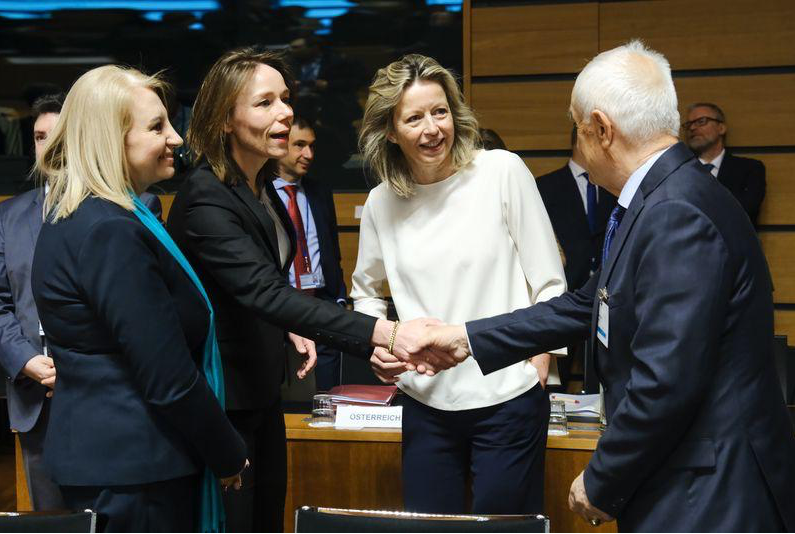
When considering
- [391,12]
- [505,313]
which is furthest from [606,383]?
[391,12]

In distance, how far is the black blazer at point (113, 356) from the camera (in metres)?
1.56

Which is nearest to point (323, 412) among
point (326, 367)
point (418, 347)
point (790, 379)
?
point (418, 347)

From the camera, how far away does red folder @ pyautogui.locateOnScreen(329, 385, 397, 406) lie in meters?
2.76

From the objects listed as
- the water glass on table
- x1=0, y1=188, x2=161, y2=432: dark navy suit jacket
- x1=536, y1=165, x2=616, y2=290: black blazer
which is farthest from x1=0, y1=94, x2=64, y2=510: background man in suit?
x1=536, y1=165, x2=616, y2=290: black blazer

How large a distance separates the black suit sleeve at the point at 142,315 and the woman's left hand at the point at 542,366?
935mm

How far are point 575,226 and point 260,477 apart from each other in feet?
10.3

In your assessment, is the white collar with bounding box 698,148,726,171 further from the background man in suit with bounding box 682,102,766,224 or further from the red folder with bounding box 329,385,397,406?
the red folder with bounding box 329,385,397,406

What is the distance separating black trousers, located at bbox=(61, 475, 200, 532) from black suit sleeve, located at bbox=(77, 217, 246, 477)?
124 millimetres

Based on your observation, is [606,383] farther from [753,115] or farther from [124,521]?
[753,115]

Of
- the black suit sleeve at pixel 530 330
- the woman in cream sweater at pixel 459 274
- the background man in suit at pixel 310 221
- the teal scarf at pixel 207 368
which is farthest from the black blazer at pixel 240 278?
the background man in suit at pixel 310 221

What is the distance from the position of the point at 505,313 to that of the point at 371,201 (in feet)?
1.66

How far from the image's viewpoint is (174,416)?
1.61 meters

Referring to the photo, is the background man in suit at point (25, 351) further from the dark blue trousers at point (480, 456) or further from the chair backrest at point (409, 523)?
the chair backrest at point (409, 523)

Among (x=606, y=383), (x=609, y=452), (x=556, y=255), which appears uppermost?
(x=556, y=255)
